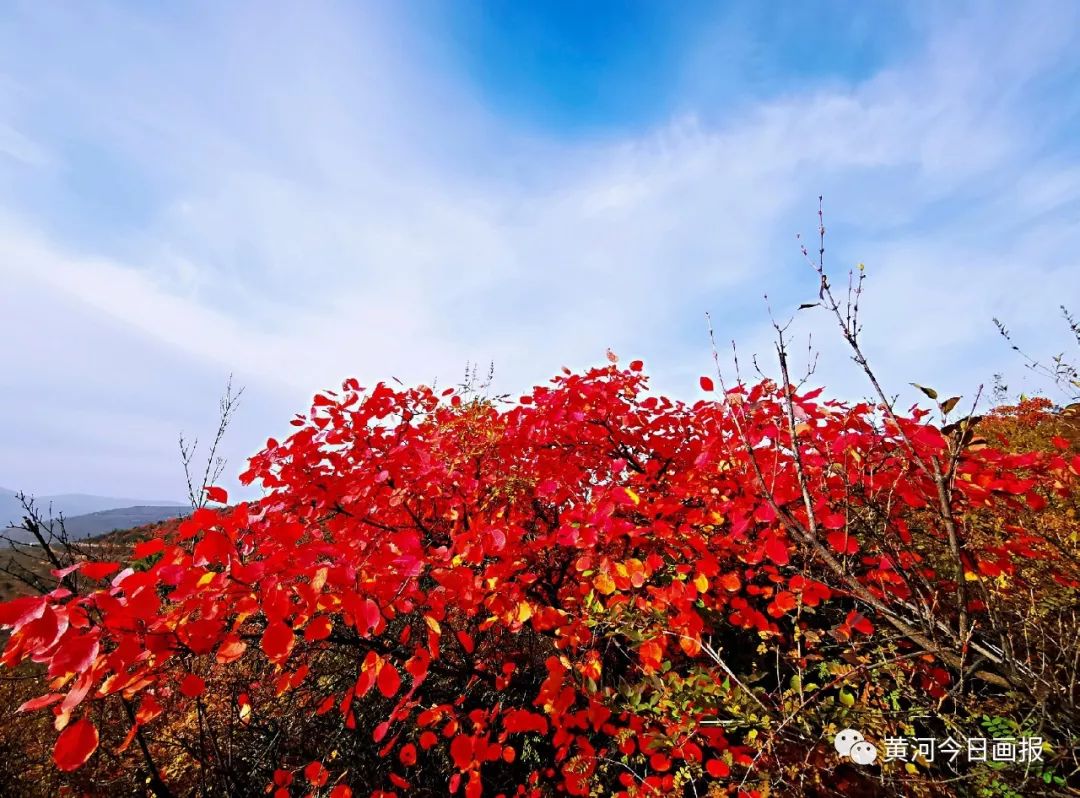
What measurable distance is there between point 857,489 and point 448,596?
8.33 feet

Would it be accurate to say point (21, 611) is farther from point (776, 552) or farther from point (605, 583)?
point (776, 552)

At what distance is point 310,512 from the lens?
4.49 m

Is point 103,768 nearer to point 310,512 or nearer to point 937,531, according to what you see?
point 310,512

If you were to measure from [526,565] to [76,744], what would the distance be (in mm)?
3201

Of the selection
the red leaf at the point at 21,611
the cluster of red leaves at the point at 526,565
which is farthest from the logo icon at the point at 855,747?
the red leaf at the point at 21,611

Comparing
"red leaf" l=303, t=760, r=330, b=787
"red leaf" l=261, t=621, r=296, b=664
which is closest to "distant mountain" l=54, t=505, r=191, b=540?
"red leaf" l=303, t=760, r=330, b=787

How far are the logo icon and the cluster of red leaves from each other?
0.69 metres

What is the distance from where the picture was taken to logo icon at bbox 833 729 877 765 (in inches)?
107

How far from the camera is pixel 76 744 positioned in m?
2.04

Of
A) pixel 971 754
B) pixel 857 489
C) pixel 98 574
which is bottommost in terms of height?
pixel 971 754

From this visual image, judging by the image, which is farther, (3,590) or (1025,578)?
(3,590)

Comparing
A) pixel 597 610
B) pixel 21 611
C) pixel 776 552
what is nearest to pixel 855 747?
pixel 776 552

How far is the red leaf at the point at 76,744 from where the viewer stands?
2.02 meters

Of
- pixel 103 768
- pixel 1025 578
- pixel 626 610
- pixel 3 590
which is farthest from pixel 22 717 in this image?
pixel 3 590
